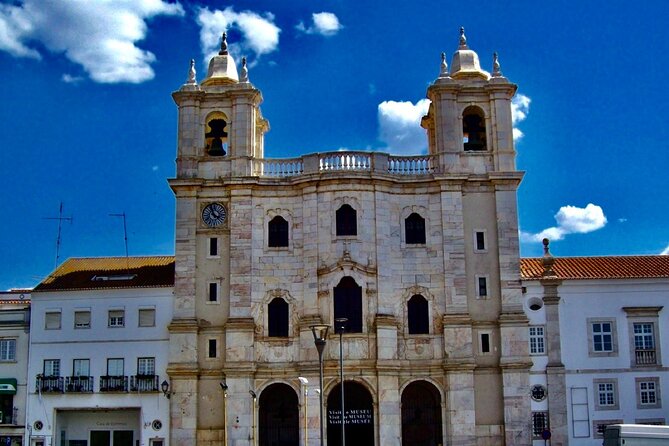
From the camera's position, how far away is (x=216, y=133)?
46.5 meters

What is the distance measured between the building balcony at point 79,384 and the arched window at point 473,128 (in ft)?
69.4

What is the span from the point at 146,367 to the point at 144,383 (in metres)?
0.76

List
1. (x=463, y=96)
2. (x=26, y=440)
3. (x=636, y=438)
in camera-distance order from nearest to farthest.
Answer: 1. (x=636, y=438)
2. (x=26, y=440)
3. (x=463, y=96)

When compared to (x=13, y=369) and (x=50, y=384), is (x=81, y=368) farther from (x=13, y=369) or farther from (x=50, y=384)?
(x=13, y=369)

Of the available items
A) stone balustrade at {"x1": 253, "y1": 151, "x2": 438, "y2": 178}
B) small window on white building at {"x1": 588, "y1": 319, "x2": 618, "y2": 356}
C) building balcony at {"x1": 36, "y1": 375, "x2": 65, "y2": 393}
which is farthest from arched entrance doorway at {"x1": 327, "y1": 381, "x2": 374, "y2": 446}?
building balcony at {"x1": 36, "y1": 375, "x2": 65, "y2": 393}

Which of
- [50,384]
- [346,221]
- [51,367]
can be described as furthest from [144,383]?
[346,221]

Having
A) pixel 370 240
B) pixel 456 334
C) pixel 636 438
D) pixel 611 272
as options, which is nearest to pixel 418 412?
pixel 456 334

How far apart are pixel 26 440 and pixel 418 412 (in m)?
18.0

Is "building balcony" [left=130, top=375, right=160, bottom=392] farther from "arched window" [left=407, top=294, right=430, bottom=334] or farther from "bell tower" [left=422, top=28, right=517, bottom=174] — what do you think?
"bell tower" [left=422, top=28, right=517, bottom=174]

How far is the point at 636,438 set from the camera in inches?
956

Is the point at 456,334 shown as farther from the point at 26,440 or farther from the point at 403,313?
the point at 26,440

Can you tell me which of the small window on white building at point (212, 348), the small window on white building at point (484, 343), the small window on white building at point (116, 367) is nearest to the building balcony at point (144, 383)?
the small window on white building at point (116, 367)

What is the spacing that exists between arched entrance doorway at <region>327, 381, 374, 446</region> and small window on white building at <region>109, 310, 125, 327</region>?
34.1ft

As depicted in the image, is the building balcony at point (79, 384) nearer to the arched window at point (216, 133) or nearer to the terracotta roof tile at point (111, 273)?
the terracotta roof tile at point (111, 273)
